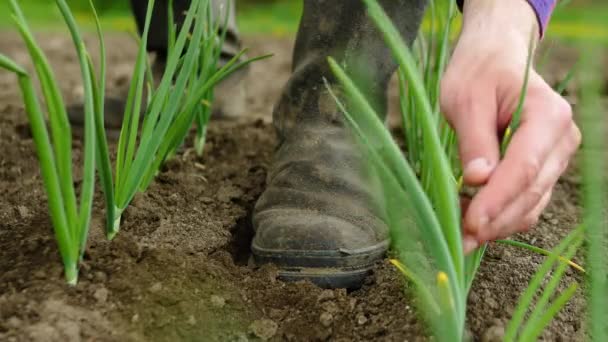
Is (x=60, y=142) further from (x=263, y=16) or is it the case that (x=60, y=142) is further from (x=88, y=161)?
(x=263, y=16)

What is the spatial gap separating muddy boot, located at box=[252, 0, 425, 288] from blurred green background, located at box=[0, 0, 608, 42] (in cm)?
228

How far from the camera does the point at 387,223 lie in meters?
1.21

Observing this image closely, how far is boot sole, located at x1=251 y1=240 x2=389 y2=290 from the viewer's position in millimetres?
1123

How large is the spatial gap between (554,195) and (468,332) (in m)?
0.75

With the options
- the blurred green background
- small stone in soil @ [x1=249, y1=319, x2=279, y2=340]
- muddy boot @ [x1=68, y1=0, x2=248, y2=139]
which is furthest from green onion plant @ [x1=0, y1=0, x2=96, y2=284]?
the blurred green background

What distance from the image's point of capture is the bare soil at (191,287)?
0.91 metres

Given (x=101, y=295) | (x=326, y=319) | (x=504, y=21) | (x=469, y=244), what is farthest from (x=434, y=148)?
(x=101, y=295)

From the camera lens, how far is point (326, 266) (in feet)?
3.70

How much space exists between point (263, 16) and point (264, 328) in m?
3.99

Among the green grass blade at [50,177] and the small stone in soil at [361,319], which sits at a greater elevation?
the green grass blade at [50,177]

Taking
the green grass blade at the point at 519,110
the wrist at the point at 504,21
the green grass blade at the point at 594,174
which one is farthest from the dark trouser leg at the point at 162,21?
the green grass blade at the point at 594,174

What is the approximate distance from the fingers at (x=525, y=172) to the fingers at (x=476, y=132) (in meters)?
0.02

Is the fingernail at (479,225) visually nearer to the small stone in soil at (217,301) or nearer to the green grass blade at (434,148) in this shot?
the green grass blade at (434,148)

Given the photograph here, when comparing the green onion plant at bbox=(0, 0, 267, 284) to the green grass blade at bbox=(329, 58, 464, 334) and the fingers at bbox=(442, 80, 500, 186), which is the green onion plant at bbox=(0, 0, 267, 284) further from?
the fingers at bbox=(442, 80, 500, 186)
